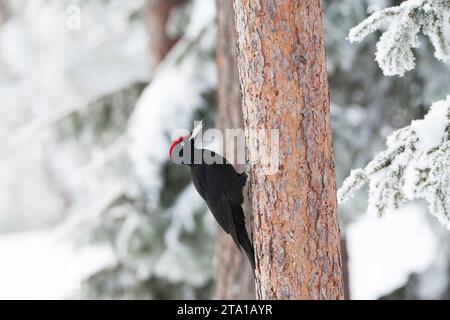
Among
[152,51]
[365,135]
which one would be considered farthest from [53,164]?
[365,135]

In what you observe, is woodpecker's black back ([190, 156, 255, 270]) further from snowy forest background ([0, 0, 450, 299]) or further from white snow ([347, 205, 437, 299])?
white snow ([347, 205, 437, 299])

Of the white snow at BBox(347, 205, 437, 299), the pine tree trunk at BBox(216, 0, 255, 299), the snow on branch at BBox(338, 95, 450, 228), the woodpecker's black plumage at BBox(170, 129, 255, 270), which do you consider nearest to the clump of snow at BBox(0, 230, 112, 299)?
the white snow at BBox(347, 205, 437, 299)

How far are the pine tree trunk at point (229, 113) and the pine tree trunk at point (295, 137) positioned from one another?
8.52ft

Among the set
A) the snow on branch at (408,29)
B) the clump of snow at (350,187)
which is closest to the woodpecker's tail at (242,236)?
the clump of snow at (350,187)

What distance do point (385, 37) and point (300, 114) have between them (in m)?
0.48

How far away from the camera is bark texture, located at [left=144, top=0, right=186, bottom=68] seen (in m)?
7.98

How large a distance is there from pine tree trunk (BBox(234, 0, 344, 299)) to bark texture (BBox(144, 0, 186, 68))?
520cm

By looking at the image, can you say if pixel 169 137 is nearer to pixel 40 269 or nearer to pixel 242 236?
pixel 242 236

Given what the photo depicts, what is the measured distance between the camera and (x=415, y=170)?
107 inches

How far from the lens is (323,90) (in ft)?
9.63

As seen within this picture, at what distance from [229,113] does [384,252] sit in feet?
21.4

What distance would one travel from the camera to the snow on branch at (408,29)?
2.79 m

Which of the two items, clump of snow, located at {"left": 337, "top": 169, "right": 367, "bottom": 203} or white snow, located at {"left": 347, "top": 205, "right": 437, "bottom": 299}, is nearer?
clump of snow, located at {"left": 337, "top": 169, "right": 367, "bottom": 203}
